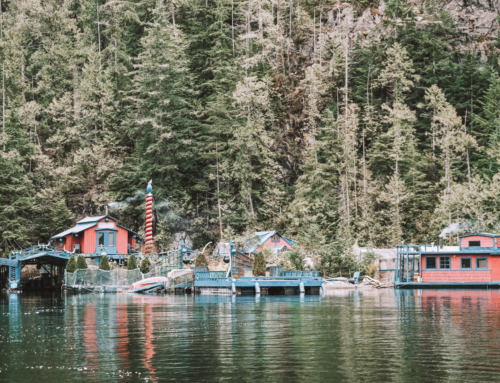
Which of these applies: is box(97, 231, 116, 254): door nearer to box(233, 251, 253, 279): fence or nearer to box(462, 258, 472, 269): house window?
box(233, 251, 253, 279): fence

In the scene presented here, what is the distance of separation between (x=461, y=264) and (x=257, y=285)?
19238 mm

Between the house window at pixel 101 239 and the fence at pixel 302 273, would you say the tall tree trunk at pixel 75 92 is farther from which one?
the fence at pixel 302 273

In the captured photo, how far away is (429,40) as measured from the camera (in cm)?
7300

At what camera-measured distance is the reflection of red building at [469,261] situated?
5375 centimetres

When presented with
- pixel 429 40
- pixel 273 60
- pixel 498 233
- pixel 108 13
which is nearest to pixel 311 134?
pixel 273 60

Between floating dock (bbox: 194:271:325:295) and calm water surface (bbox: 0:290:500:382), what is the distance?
1435 centimetres

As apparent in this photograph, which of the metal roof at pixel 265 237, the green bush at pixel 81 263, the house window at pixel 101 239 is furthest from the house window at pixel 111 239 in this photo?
the metal roof at pixel 265 237

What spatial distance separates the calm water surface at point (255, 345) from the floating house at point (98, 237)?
106 feet

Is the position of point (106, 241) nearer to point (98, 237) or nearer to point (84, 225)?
point (98, 237)

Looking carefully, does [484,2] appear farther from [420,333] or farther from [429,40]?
[420,333]

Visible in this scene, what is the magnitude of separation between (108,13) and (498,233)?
59.5 metres

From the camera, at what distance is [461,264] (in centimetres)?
5444

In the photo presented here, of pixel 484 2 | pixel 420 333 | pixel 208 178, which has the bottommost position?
pixel 420 333

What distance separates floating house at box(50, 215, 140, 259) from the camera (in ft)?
210
